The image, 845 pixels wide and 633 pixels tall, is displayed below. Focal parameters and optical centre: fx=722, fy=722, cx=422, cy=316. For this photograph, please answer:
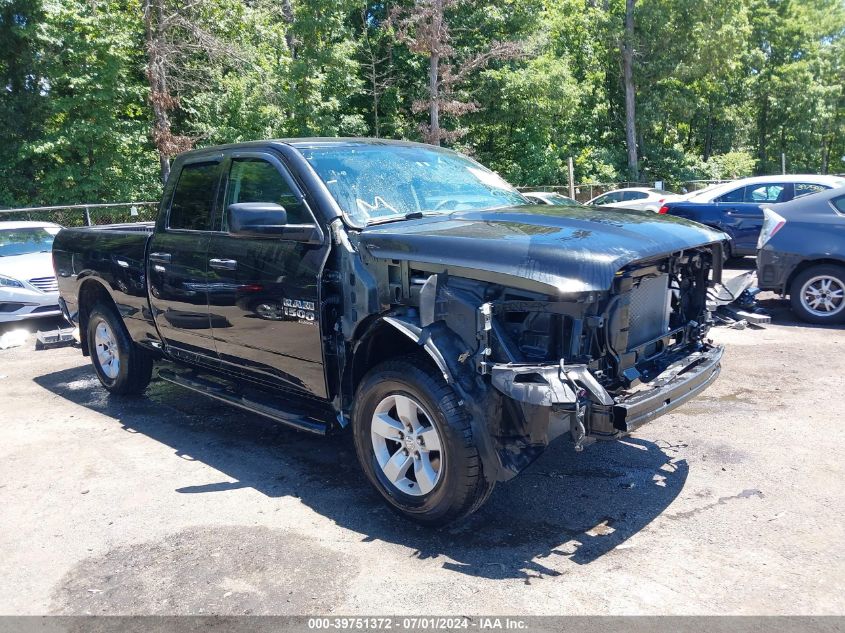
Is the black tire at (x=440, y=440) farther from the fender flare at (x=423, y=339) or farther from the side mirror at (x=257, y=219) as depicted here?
the side mirror at (x=257, y=219)

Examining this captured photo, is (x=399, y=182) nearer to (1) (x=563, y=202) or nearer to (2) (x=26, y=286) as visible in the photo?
(1) (x=563, y=202)

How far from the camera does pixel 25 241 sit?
1135 cm

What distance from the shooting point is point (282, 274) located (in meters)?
4.40

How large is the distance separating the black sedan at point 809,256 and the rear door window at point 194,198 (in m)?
6.31

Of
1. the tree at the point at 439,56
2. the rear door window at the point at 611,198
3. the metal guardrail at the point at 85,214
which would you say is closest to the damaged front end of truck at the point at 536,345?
the metal guardrail at the point at 85,214

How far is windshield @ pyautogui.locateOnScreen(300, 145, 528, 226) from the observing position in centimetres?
443

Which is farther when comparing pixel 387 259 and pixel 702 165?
pixel 702 165

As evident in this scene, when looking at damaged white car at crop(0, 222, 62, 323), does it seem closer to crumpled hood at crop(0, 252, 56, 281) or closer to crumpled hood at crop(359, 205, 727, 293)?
crumpled hood at crop(0, 252, 56, 281)

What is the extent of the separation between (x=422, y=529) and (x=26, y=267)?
8661 mm

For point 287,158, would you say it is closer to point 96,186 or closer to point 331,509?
point 331,509

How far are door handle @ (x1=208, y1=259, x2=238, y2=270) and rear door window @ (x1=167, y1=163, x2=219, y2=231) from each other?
34 cm

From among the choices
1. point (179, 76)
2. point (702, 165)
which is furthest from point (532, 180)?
point (179, 76)

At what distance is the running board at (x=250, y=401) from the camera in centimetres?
442

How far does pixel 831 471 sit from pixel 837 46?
45482mm
